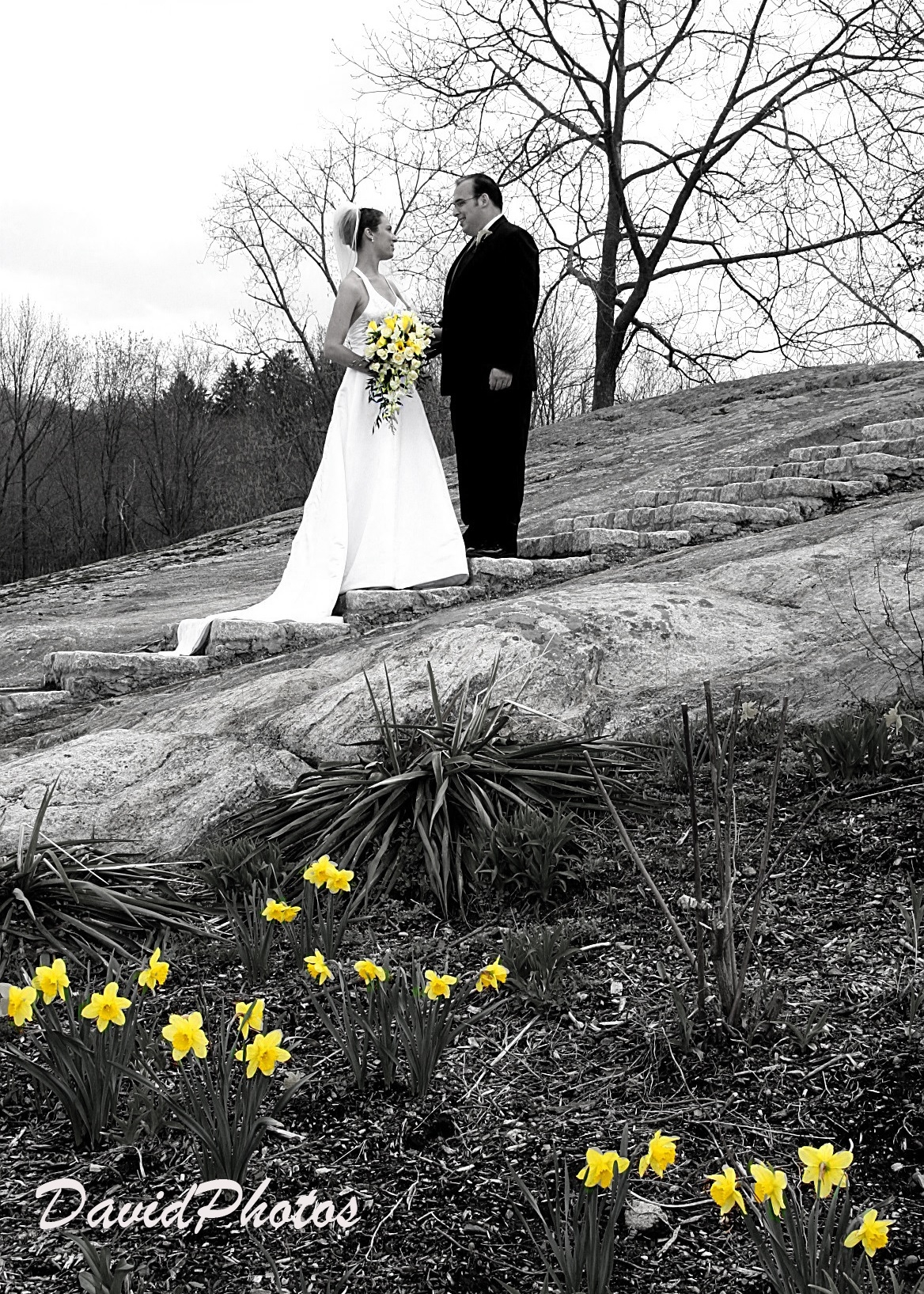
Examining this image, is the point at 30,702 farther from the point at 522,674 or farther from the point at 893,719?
the point at 893,719

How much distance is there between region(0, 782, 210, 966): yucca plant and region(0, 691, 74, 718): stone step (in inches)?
86.3

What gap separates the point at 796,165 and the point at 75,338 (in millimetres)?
19218

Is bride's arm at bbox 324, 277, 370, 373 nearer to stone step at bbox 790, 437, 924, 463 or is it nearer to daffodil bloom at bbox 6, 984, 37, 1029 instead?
stone step at bbox 790, 437, 924, 463

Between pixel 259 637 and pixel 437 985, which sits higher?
pixel 259 637

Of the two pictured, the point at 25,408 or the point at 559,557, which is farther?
the point at 25,408

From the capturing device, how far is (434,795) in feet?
10.8

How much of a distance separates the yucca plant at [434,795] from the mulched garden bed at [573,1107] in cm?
25

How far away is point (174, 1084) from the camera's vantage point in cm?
224

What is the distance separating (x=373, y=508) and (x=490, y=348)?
113 centimetres

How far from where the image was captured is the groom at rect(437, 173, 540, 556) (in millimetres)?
6398

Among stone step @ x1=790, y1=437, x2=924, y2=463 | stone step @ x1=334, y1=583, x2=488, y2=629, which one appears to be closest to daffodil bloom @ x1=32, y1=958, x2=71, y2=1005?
stone step @ x1=334, y1=583, x2=488, y2=629

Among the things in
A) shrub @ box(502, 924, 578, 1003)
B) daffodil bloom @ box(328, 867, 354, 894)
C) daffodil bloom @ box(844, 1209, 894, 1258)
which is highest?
daffodil bloom @ box(328, 867, 354, 894)

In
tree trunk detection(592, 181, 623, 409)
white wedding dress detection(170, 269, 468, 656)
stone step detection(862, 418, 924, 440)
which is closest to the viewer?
white wedding dress detection(170, 269, 468, 656)

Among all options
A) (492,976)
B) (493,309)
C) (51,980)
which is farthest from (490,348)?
(51,980)
